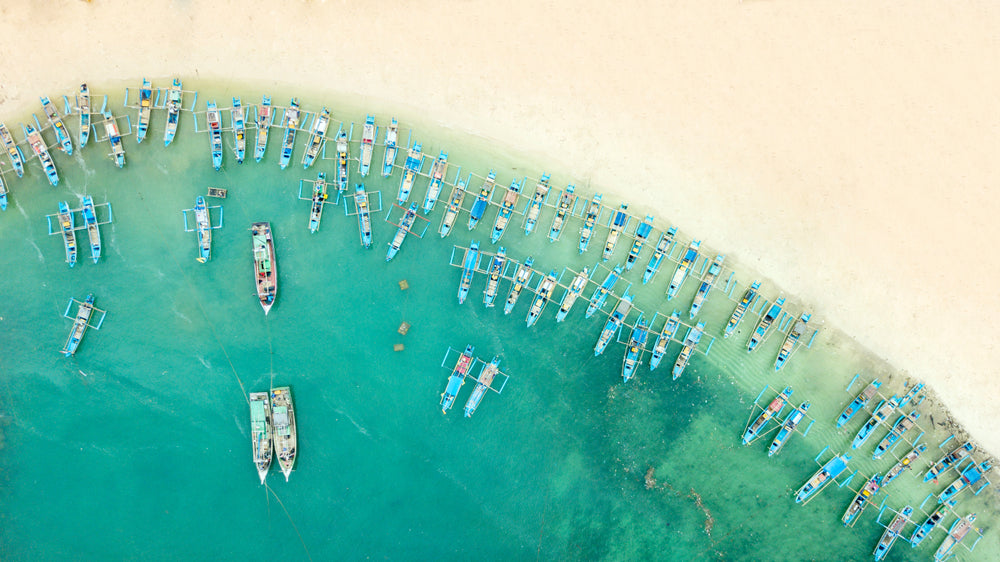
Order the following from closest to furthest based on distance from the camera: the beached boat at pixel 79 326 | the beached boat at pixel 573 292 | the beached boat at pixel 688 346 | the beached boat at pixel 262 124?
the beached boat at pixel 79 326
the beached boat at pixel 262 124
the beached boat at pixel 688 346
the beached boat at pixel 573 292

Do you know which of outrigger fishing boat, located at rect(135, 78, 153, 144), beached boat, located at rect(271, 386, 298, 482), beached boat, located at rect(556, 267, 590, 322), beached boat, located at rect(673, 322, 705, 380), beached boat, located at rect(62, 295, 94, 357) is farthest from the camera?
beached boat, located at rect(556, 267, 590, 322)

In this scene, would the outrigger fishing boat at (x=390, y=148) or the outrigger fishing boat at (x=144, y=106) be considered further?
the outrigger fishing boat at (x=390, y=148)

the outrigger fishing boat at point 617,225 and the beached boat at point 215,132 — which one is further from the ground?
the outrigger fishing boat at point 617,225

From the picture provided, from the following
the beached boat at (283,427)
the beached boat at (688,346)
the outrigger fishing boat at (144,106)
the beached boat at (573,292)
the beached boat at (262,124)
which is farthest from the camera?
the beached boat at (573,292)

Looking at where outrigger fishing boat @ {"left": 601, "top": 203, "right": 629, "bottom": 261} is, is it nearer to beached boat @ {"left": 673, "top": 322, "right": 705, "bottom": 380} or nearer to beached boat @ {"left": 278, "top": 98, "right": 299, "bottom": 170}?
beached boat @ {"left": 673, "top": 322, "right": 705, "bottom": 380}

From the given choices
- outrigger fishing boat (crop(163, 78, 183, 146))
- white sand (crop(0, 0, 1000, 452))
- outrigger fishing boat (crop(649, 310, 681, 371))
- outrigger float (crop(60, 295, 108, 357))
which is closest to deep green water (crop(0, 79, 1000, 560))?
outrigger float (crop(60, 295, 108, 357))

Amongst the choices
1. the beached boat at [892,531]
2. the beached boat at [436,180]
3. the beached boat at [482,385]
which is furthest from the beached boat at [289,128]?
the beached boat at [892,531]

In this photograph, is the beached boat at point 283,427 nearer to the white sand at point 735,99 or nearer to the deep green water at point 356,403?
the deep green water at point 356,403
